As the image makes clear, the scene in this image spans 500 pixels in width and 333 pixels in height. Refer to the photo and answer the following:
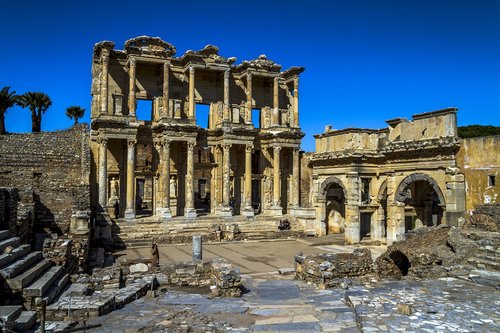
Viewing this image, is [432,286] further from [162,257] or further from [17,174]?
[17,174]

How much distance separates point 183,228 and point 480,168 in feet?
57.3

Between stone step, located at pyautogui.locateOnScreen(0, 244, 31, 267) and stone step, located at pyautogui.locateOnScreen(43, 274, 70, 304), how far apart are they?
1.25 m

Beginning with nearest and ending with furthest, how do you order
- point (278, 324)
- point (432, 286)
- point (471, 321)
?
point (471, 321) → point (278, 324) → point (432, 286)

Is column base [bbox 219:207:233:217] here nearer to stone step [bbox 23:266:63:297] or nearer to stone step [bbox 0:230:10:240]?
stone step [bbox 0:230:10:240]

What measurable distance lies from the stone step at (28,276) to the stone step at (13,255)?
52cm

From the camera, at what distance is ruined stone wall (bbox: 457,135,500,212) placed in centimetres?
1717

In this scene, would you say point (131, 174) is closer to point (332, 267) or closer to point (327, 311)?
point (332, 267)

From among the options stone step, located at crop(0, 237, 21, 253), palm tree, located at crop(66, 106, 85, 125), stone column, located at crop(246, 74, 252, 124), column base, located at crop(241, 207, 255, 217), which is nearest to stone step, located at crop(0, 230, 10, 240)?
stone step, located at crop(0, 237, 21, 253)

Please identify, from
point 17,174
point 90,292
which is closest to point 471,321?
point 90,292

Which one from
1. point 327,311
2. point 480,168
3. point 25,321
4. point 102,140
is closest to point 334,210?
point 480,168

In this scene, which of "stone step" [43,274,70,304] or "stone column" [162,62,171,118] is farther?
"stone column" [162,62,171,118]

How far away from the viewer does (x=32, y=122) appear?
46.3 meters

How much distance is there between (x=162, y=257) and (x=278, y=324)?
12.4 meters

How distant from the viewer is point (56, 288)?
11203 mm
